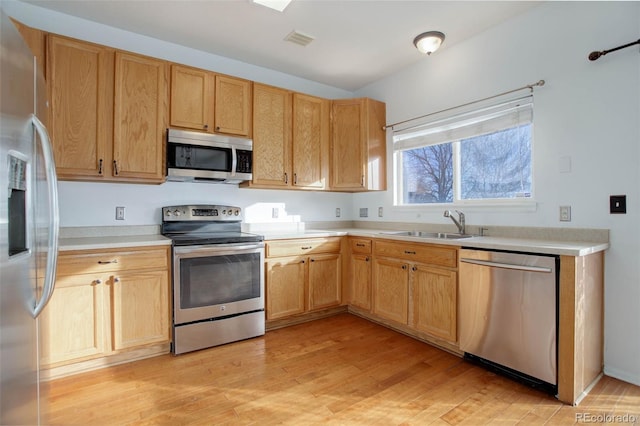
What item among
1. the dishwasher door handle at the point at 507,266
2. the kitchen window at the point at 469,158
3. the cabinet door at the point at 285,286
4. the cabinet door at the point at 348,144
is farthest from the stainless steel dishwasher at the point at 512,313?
the cabinet door at the point at 348,144

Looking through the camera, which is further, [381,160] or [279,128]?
[381,160]

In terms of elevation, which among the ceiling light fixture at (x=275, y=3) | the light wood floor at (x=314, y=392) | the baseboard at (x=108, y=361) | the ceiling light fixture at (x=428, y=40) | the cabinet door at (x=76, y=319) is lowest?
the light wood floor at (x=314, y=392)

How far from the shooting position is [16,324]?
100 centimetres

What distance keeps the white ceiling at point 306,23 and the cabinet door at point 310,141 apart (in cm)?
45

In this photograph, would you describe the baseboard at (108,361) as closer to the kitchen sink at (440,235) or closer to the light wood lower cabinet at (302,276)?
the light wood lower cabinet at (302,276)

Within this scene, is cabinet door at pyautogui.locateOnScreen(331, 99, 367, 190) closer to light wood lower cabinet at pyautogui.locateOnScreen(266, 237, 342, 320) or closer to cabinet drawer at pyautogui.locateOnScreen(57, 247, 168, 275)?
light wood lower cabinet at pyautogui.locateOnScreen(266, 237, 342, 320)

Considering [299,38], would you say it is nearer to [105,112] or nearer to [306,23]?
[306,23]

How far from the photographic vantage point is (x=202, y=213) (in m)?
3.13

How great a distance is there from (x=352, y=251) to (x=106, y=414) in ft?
7.77

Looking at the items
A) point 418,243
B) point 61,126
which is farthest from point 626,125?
point 61,126

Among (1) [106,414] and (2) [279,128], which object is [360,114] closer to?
(2) [279,128]

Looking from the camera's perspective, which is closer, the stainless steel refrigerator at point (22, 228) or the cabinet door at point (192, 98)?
the stainless steel refrigerator at point (22, 228)

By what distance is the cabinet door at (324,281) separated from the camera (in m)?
3.26

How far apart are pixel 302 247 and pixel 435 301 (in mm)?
1308
